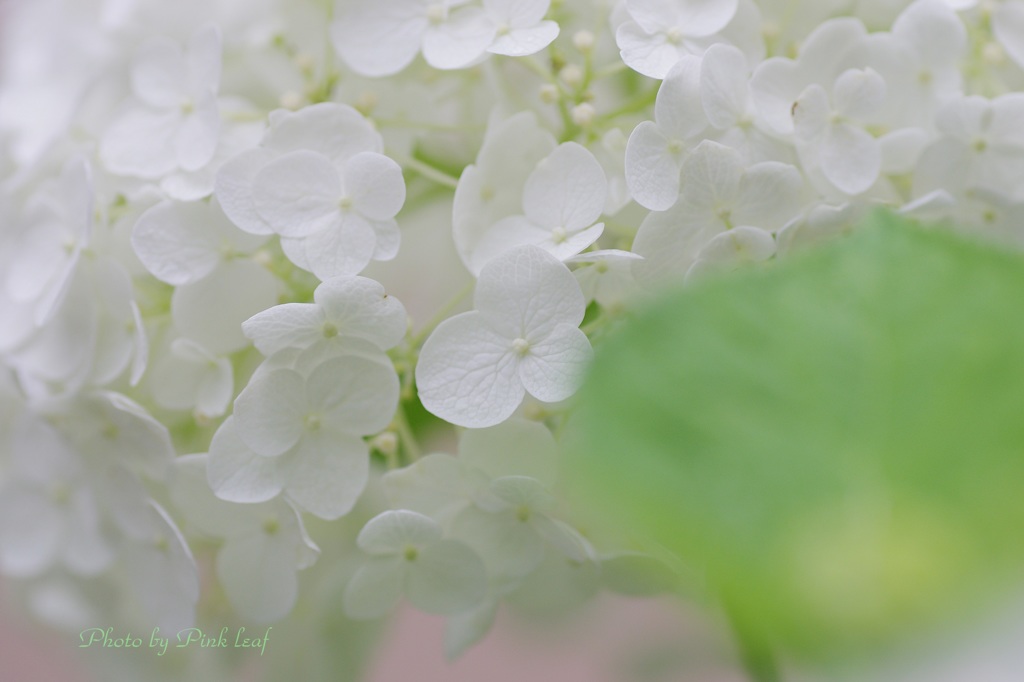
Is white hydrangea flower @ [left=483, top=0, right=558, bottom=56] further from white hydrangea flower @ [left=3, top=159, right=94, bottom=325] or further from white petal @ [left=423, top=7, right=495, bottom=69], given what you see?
white hydrangea flower @ [left=3, top=159, right=94, bottom=325]

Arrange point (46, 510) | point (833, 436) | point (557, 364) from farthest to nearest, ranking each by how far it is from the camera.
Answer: point (46, 510), point (557, 364), point (833, 436)

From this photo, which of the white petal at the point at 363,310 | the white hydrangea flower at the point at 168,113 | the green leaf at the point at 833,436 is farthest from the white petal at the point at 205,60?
the green leaf at the point at 833,436

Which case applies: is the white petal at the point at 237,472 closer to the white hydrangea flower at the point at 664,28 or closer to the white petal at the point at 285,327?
the white petal at the point at 285,327

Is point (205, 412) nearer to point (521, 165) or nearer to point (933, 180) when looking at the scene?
point (521, 165)

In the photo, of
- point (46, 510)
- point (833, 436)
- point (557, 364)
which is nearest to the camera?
point (833, 436)

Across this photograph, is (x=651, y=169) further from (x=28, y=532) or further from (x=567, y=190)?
(x=28, y=532)

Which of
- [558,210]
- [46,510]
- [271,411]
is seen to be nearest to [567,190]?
[558,210]
